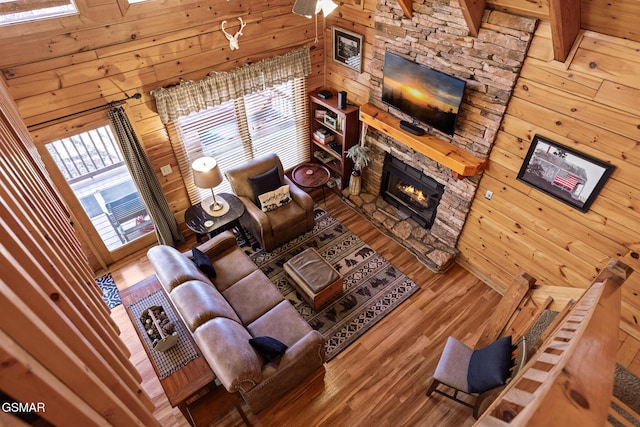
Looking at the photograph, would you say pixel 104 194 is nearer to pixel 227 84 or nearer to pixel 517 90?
pixel 227 84

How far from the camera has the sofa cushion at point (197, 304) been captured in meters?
3.25

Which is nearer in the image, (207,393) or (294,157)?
(207,393)

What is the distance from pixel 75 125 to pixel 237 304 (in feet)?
8.54

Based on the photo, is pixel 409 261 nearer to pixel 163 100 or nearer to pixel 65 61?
pixel 163 100

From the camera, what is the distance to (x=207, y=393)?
330 centimetres

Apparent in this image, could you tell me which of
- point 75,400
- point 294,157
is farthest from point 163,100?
point 75,400

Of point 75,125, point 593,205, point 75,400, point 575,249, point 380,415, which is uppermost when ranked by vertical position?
point 75,400

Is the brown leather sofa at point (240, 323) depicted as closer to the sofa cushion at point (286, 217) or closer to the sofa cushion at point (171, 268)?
the sofa cushion at point (171, 268)

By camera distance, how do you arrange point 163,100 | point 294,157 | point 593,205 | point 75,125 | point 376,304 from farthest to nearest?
point 294,157 < point 376,304 < point 163,100 < point 75,125 < point 593,205

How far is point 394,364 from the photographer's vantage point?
12.9ft

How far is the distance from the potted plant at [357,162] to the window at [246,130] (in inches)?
42.8

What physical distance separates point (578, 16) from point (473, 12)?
85 cm

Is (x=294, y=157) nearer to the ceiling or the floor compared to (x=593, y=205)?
nearer to the floor

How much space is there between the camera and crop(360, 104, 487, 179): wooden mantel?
A: 3.97m
